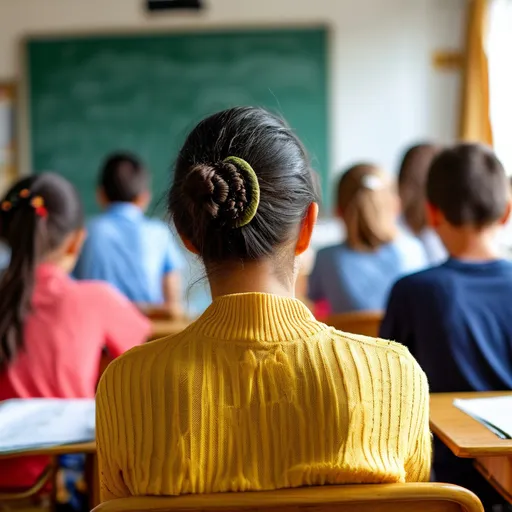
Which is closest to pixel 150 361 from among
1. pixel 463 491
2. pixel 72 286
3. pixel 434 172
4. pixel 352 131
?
pixel 463 491

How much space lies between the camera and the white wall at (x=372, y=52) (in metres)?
5.89

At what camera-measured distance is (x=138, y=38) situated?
6.01 m

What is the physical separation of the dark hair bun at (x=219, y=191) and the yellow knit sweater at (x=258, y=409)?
15 cm

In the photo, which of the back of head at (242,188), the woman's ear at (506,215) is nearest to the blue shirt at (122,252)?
the woman's ear at (506,215)

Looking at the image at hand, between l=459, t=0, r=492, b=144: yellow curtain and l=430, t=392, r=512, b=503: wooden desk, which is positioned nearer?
l=430, t=392, r=512, b=503: wooden desk

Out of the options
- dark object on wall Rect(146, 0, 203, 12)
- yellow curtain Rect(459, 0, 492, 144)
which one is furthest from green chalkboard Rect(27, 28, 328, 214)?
yellow curtain Rect(459, 0, 492, 144)

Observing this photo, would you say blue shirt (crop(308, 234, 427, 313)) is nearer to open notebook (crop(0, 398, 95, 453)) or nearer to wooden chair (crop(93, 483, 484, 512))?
open notebook (crop(0, 398, 95, 453))

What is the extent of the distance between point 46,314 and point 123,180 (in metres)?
1.92

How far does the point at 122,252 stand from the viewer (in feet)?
12.6

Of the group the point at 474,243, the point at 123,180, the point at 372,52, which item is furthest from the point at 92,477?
the point at 372,52

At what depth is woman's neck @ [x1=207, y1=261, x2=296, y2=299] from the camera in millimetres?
1220

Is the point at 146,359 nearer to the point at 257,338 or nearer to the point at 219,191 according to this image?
the point at 257,338

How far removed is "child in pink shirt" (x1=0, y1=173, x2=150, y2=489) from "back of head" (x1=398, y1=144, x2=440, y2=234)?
1734 mm

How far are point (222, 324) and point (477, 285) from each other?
951 millimetres
